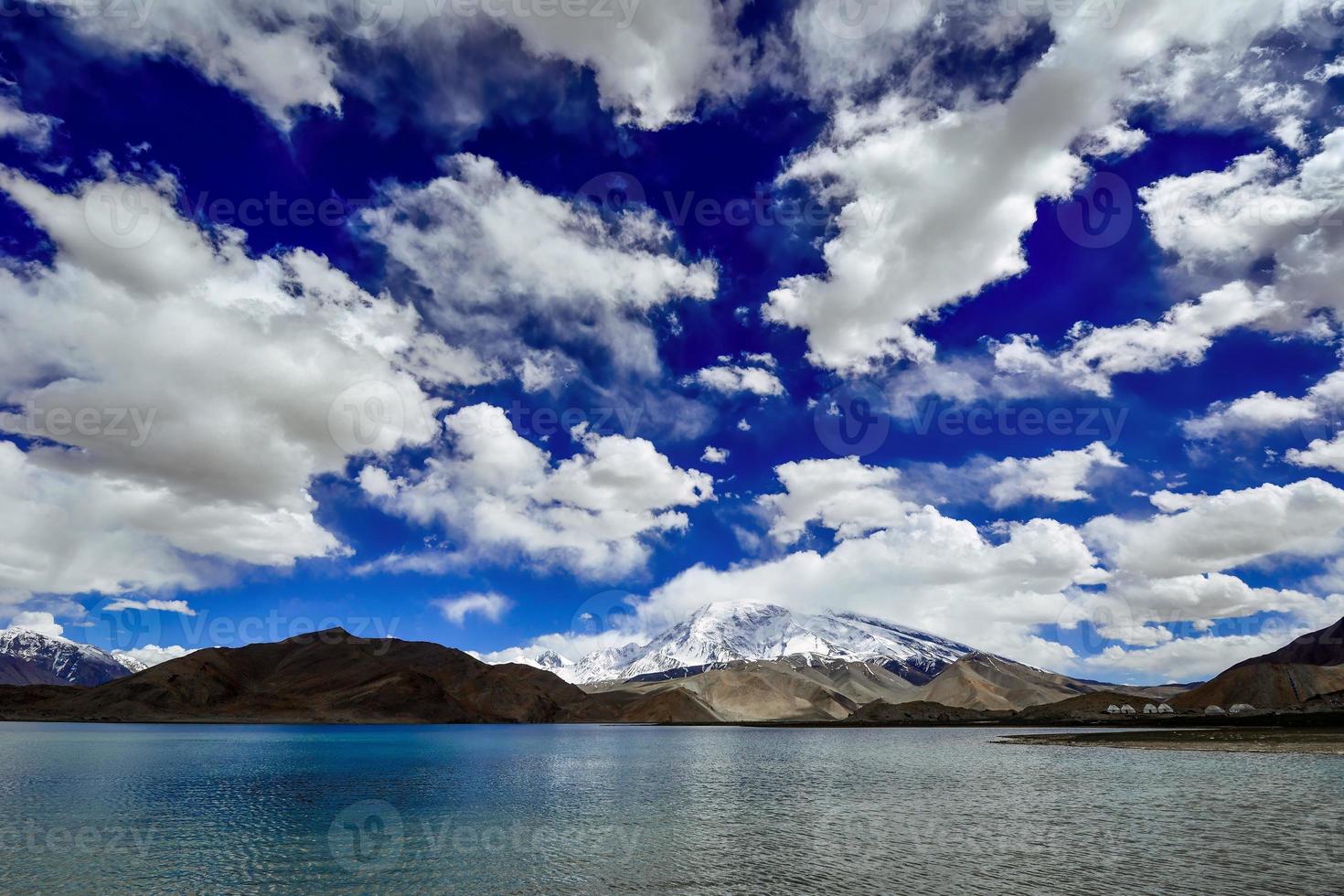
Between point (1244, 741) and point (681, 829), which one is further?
point (1244, 741)

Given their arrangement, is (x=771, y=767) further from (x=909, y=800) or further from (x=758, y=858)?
(x=758, y=858)

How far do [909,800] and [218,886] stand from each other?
51.6 m

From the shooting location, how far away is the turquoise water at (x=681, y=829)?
35031mm

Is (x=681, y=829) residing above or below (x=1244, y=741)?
below

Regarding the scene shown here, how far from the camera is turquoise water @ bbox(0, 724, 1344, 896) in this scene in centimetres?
3503

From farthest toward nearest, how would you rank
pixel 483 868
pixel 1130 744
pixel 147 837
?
pixel 1130 744 < pixel 147 837 < pixel 483 868

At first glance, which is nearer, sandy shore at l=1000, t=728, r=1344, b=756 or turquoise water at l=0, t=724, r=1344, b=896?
turquoise water at l=0, t=724, r=1344, b=896

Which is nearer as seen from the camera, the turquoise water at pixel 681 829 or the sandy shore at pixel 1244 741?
the turquoise water at pixel 681 829

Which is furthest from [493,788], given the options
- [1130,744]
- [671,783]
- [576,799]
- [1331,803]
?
[1130,744]

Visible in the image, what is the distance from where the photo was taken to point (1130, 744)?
132 meters

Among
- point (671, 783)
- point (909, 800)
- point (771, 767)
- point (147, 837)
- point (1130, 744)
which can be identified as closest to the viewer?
point (147, 837)

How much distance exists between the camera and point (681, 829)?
4984 cm

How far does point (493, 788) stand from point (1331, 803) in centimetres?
7111

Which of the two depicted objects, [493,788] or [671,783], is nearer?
[493,788]
